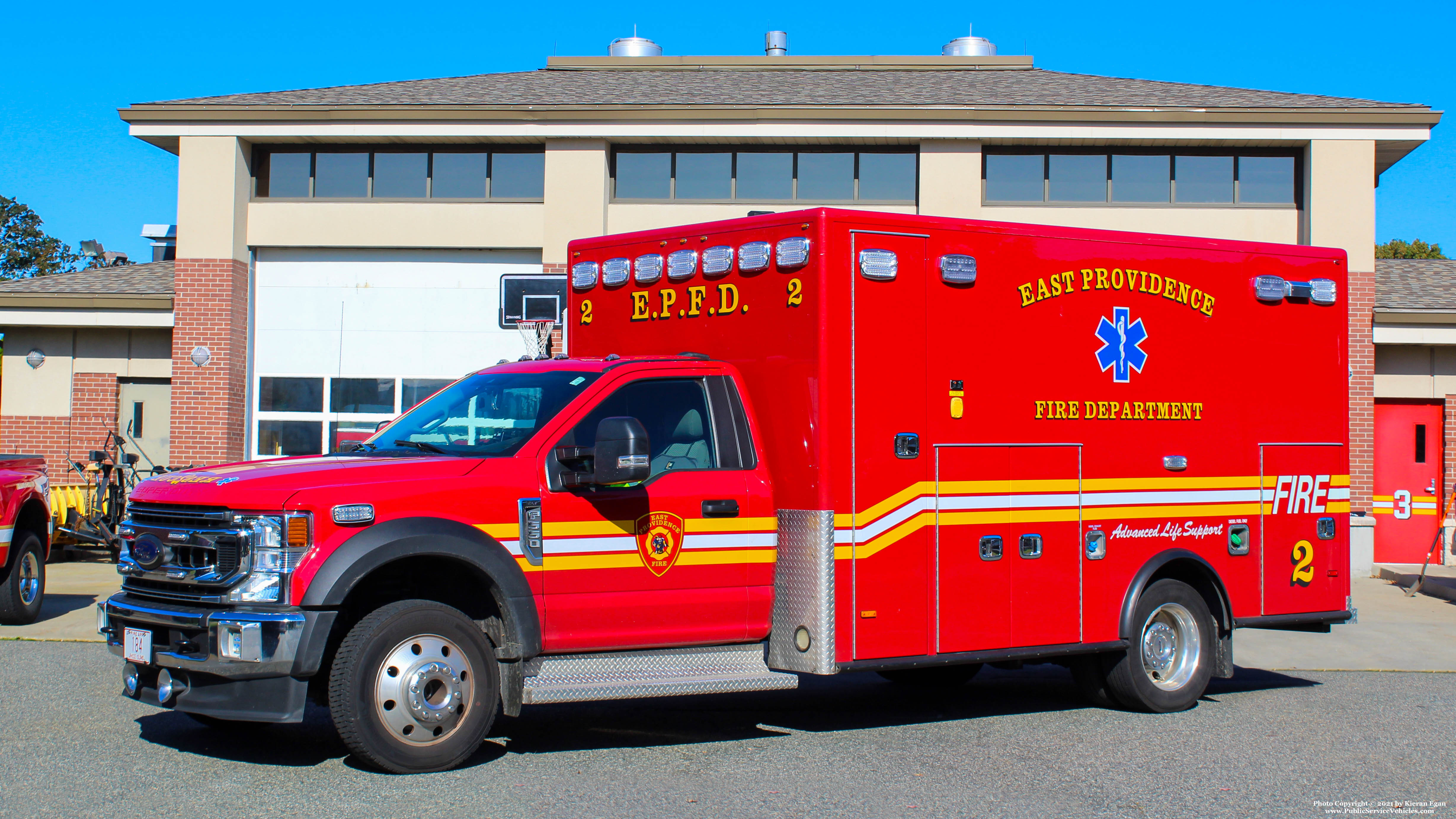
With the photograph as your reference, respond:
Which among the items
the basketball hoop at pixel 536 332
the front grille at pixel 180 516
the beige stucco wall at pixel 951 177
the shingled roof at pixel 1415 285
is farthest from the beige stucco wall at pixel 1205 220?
the front grille at pixel 180 516

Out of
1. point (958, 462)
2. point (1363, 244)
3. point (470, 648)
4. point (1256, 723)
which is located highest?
point (1363, 244)

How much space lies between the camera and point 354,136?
17.8 m

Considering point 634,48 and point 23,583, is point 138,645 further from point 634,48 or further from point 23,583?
point 634,48

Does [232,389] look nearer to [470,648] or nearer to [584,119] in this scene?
[584,119]

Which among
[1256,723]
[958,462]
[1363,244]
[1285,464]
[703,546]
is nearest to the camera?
[703,546]

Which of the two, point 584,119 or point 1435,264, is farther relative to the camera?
point 1435,264

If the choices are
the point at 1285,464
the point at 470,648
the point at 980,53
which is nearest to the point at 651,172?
the point at 980,53

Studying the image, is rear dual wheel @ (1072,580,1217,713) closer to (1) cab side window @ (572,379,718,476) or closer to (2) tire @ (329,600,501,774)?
(1) cab side window @ (572,379,718,476)

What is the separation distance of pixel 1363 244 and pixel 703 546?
13.7 meters

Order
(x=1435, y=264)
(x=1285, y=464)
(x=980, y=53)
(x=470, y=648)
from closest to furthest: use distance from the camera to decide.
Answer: (x=470, y=648) → (x=1285, y=464) → (x=1435, y=264) → (x=980, y=53)

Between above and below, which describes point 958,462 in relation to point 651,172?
below

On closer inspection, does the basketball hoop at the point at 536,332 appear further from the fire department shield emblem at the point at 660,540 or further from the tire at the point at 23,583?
the fire department shield emblem at the point at 660,540

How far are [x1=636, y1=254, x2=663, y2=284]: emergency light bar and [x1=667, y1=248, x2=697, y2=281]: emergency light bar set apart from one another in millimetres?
75

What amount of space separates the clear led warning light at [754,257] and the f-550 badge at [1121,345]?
2.24 meters
